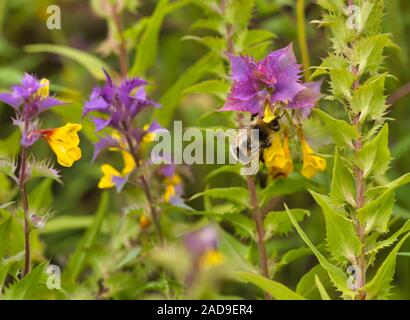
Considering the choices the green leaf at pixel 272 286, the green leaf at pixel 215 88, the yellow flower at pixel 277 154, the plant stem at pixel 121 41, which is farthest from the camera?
the plant stem at pixel 121 41

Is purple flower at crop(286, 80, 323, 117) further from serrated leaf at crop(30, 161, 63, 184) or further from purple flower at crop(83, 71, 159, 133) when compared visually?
serrated leaf at crop(30, 161, 63, 184)

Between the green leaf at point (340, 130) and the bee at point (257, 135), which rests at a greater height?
the bee at point (257, 135)

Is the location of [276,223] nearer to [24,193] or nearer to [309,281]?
[309,281]

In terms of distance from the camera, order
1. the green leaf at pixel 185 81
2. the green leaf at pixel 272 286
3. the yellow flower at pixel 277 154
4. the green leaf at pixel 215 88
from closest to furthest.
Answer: the green leaf at pixel 272 286 → the yellow flower at pixel 277 154 → the green leaf at pixel 215 88 → the green leaf at pixel 185 81

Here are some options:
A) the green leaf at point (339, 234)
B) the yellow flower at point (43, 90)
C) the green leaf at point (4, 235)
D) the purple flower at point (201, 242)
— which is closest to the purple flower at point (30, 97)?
the yellow flower at point (43, 90)

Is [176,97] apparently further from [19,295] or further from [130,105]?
[19,295]

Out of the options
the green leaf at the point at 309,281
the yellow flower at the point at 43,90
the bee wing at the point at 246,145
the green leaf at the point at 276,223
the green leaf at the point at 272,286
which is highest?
the yellow flower at the point at 43,90

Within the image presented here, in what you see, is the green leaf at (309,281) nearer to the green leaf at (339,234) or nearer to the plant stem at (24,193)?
the green leaf at (339,234)
